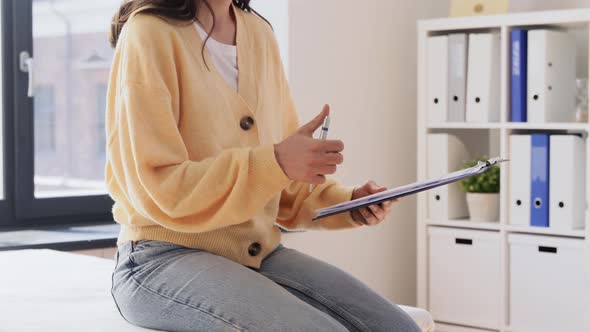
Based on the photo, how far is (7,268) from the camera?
2.02m

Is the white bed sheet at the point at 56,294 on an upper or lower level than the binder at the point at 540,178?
lower

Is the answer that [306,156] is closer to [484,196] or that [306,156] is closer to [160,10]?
[160,10]

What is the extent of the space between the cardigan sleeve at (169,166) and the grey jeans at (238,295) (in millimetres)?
69

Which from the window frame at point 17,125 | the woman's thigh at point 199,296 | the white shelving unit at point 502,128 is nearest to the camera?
the woman's thigh at point 199,296

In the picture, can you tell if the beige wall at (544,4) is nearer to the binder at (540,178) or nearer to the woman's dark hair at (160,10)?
the binder at (540,178)

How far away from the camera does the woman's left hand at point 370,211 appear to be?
1.62m

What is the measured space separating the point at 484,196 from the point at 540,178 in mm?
224

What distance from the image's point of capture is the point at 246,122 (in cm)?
154

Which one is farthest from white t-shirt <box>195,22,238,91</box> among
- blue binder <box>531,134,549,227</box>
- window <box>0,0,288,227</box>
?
blue binder <box>531,134,549,227</box>

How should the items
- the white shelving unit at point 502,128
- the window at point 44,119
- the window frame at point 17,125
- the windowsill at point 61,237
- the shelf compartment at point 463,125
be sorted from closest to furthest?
1. the windowsill at point 61,237
2. the window frame at point 17,125
3. the window at point 44,119
4. the white shelving unit at point 502,128
5. the shelf compartment at point 463,125

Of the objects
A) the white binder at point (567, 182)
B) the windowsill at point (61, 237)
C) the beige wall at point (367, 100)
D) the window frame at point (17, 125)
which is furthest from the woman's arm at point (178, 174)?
the white binder at point (567, 182)

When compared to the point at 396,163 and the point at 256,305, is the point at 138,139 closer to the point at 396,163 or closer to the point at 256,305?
the point at 256,305

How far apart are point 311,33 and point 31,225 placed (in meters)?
1.13

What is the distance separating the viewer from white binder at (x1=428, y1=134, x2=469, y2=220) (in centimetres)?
317
